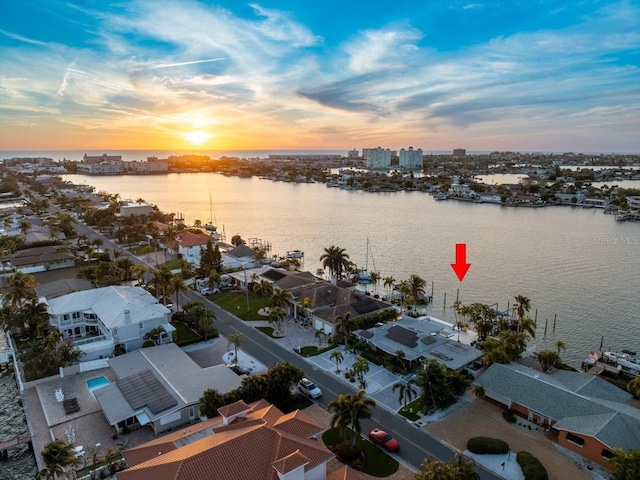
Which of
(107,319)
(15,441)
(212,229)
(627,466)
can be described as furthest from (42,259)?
(627,466)

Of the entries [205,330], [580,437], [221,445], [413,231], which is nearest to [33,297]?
[205,330]

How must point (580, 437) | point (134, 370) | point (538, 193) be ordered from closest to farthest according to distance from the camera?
point (580, 437)
point (134, 370)
point (538, 193)

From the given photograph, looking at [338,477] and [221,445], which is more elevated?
[221,445]

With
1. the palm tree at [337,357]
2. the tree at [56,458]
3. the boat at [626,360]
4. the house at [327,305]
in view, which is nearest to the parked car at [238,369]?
the palm tree at [337,357]

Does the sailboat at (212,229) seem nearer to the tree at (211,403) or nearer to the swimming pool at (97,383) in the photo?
the swimming pool at (97,383)

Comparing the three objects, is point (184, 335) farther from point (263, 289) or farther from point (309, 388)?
point (309, 388)

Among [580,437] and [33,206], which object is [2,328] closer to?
[580,437]

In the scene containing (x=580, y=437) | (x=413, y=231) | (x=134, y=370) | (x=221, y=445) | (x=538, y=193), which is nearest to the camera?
(x=221, y=445)

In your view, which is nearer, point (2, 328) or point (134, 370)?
point (134, 370)
